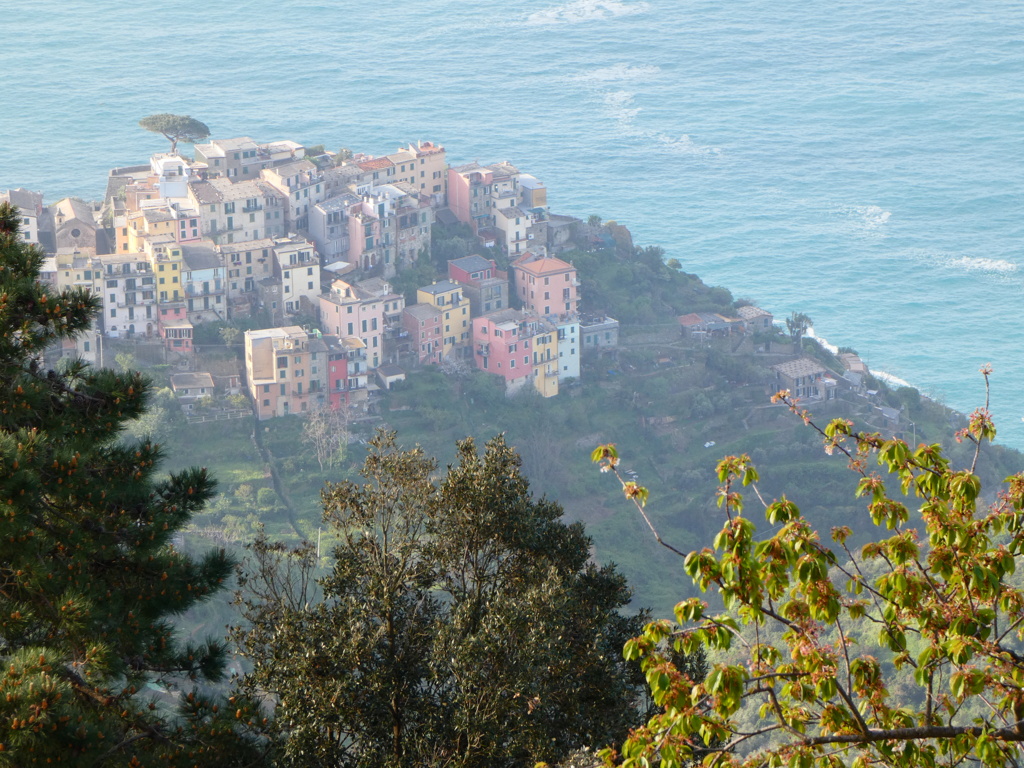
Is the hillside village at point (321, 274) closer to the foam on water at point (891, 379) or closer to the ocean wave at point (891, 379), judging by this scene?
the foam on water at point (891, 379)

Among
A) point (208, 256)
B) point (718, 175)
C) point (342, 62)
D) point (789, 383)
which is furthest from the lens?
point (342, 62)

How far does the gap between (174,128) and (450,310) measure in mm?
18530

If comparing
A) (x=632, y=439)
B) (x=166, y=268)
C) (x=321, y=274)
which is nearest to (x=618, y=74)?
(x=632, y=439)

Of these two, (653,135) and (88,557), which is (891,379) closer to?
(653,135)

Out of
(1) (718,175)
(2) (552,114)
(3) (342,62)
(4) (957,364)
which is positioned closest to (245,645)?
(4) (957,364)

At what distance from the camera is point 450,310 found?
61.2m

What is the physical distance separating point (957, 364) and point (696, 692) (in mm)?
79100

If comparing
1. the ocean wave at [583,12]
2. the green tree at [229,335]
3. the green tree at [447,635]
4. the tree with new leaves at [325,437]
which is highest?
the ocean wave at [583,12]

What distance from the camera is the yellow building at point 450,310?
61.0m

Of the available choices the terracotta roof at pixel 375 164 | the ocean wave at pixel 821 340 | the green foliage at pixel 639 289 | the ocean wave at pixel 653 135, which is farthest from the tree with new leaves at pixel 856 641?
the ocean wave at pixel 653 135

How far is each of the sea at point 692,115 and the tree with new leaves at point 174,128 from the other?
26.5m

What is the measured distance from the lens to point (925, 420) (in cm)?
6600

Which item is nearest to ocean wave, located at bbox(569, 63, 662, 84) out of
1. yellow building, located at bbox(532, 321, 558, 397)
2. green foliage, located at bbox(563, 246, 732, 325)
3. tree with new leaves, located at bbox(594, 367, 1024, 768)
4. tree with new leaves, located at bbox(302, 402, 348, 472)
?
green foliage, located at bbox(563, 246, 732, 325)

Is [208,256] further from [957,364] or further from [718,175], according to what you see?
[718,175]
